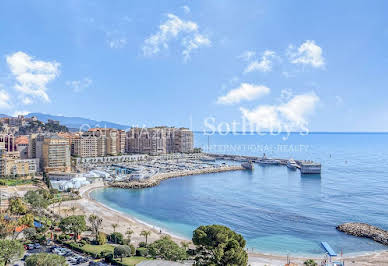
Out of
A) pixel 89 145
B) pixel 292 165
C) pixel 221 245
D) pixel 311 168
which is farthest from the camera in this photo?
pixel 292 165

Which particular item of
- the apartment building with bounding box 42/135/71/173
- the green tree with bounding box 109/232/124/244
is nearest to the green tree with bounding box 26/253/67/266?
the green tree with bounding box 109/232/124/244

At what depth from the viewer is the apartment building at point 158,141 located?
9456 centimetres

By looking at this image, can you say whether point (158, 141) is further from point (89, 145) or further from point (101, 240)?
point (101, 240)

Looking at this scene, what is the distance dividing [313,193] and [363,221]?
14778 mm

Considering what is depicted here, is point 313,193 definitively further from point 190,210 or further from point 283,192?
point 190,210

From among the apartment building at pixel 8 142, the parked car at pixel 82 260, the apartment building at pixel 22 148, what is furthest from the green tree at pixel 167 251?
the apartment building at pixel 8 142

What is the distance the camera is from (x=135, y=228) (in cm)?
2931

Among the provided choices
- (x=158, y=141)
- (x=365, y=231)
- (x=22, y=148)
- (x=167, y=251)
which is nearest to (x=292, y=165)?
(x=158, y=141)

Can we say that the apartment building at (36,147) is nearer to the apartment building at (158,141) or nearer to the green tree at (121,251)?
the apartment building at (158,141)

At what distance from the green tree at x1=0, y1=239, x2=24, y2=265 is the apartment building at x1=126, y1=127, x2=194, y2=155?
75904 mm

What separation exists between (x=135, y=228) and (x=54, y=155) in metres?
33.2

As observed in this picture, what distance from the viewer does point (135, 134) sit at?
96875 millimetres

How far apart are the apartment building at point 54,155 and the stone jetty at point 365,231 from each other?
46720mm

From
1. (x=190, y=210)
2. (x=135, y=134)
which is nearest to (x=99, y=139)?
(x=135, y=134)
